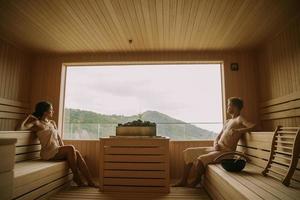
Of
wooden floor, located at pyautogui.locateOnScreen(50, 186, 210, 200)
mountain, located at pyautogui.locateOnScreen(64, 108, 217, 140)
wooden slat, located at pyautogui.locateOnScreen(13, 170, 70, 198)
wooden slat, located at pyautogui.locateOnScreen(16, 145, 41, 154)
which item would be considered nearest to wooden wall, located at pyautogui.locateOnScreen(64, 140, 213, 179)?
mountain, located at pyautogui.locateOnScreen(64, 108, 217, 140)

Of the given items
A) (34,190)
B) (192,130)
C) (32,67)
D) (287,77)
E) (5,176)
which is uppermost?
(32,67)

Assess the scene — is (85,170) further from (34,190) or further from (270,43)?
(270,43)

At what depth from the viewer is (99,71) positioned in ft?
16.3

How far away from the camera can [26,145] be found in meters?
3.45

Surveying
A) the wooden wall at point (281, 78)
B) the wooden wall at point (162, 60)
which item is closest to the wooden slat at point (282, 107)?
the wooden wall at point (281, 78)

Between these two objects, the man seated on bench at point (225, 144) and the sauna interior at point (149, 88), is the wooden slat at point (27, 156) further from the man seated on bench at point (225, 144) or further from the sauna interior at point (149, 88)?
the man seated on bench at point (225, 144)

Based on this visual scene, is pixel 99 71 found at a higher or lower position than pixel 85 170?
higher

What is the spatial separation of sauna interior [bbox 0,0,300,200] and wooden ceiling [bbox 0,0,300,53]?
0.02m

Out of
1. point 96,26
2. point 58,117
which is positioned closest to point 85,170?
point 58,117

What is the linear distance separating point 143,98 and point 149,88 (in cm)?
24

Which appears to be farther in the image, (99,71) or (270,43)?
(99,71)

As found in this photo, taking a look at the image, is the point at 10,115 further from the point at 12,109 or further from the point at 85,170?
the point at 85,170

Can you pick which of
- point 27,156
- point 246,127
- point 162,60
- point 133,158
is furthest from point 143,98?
point 27,156

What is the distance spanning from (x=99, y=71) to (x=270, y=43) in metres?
3.31
